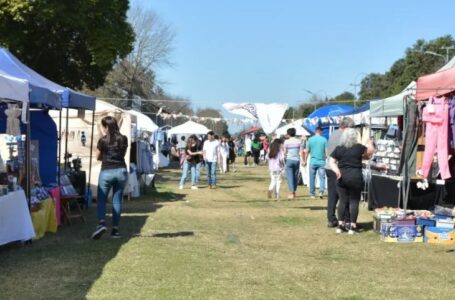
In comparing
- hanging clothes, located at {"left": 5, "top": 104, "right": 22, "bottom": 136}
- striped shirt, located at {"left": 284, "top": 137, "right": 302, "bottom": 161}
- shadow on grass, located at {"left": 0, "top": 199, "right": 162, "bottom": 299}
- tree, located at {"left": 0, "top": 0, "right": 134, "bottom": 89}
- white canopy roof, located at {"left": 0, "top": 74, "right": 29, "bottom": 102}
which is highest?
tree, located at {"left": 0, "top": 0, "right": 134, "bottom": 89}

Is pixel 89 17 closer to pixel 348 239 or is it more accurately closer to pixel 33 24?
pixel 33 24

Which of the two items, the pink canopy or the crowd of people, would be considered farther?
the crowd of people

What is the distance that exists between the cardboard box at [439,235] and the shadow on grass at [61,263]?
430 cm

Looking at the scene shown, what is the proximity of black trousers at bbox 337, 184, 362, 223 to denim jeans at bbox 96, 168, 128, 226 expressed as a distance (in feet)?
11.0

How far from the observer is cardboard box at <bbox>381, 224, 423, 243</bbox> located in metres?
9.12

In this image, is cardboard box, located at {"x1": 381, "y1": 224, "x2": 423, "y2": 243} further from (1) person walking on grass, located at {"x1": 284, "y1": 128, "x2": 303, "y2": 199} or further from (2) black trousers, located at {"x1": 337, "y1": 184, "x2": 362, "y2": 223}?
(1) person walking on grass, located at {"x1": 284, "y1": 128, "x2": 303, "y2": 199}

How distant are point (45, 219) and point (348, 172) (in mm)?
4580

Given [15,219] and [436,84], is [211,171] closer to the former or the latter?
[436,84]

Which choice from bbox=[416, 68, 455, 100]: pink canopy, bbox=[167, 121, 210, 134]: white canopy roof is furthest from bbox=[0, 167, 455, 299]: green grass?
bbox=[167, 121, 210, 134]: white canopy roof

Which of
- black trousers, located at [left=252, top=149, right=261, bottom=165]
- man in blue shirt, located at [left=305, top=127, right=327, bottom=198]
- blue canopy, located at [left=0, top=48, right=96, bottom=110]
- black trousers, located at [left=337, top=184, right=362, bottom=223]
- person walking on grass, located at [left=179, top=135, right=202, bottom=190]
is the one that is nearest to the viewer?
blue canopy, located at [left=0, top=48, right=96, bottom=110]

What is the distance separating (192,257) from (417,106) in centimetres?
390

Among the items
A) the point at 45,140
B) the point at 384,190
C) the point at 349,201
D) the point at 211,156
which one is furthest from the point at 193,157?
the point at 349,201

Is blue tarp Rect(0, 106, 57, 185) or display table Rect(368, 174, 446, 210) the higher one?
blue tarp Rect(0, 106, 57, 185)

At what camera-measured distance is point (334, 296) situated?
5.93 meters
